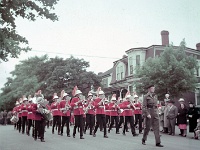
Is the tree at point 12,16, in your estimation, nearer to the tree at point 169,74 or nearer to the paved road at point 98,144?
the paved road at point 98,144

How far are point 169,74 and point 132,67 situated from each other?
11.6 meters

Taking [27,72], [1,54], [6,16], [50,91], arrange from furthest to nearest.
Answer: [27,72], [50,91], [1,54], [6,16]

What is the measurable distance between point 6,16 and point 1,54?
149 centimetres

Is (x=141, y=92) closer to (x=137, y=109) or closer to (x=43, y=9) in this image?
(x=137, y=109)

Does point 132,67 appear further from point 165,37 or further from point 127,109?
point 127,109

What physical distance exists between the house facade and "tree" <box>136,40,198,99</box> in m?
5.39

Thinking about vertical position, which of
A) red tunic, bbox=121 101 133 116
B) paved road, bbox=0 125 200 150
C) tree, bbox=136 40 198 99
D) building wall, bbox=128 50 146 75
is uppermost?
building wall, bbox=128 50 146 75

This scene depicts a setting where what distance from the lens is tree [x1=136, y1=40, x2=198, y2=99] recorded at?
22.5 m

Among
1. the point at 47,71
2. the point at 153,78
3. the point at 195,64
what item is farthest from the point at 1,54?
the point at 47,71

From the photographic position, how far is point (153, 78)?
75.6 feet

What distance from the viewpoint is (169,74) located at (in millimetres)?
22781

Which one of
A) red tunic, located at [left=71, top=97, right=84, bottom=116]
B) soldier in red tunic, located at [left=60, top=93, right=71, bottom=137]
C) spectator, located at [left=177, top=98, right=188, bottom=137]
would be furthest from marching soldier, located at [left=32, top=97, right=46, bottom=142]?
spectator, located at [left=177, top=98, right=188, bottom=137]

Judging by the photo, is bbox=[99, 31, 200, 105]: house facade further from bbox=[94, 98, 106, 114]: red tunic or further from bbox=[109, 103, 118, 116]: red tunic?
bbox=[94, 98, 106, 114]: red tunic

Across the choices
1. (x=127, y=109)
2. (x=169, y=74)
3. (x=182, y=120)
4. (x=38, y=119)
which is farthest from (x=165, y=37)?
(x=38, y=119)
